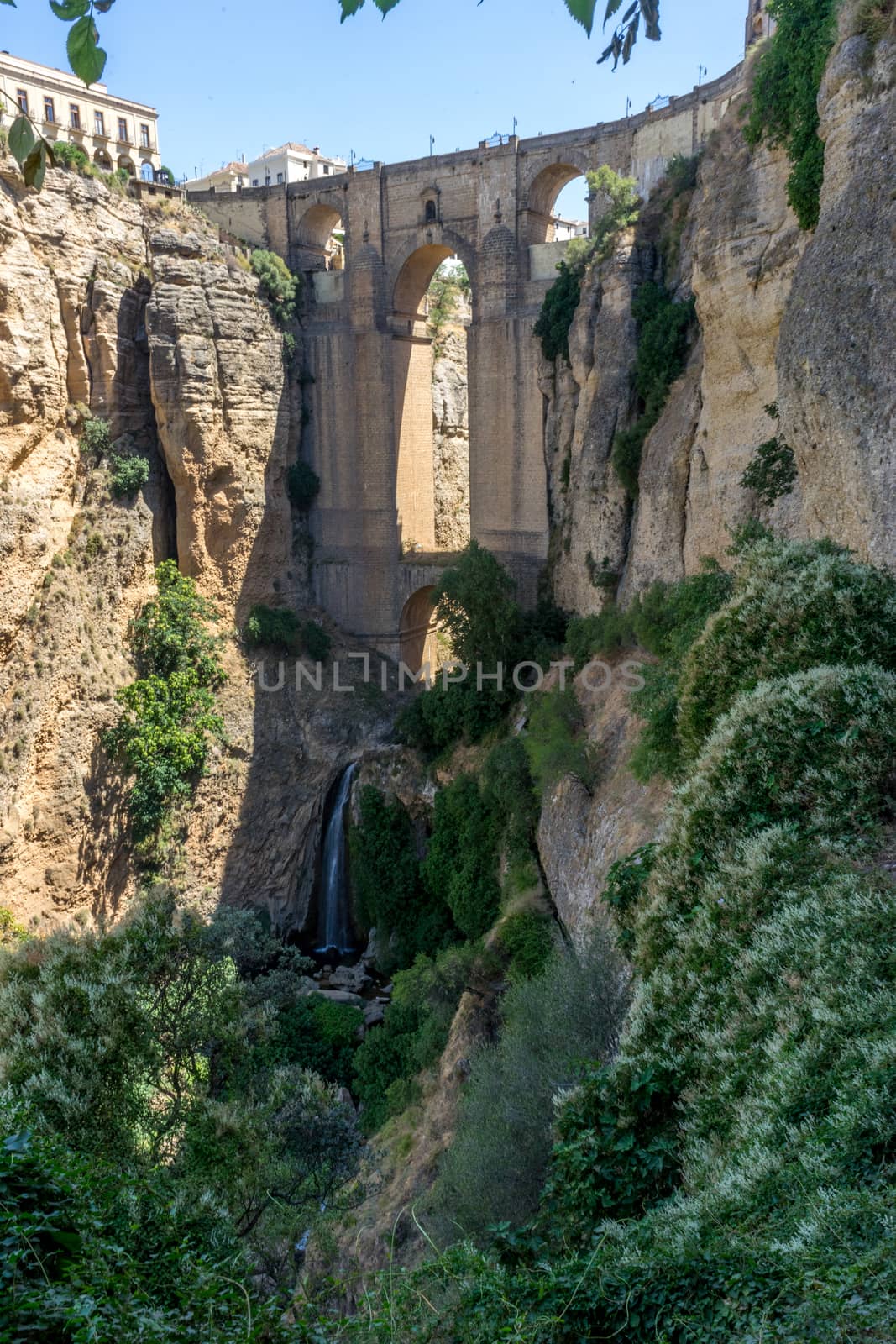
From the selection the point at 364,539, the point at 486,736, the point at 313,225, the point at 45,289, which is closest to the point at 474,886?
the point at 486,736

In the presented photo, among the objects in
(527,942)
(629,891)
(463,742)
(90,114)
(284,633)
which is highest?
(90,114)

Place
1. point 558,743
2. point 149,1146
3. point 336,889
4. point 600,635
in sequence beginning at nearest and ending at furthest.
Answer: point 149,1146, point 558,743, point 600,635, point 336,889

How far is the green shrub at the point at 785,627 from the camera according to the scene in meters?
6.87

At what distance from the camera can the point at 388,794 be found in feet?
63.7

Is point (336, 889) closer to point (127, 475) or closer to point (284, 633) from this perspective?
point (284, 633)

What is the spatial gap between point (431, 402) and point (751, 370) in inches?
513

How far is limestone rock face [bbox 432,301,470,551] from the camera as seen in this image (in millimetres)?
26547

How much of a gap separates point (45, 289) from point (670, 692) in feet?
48.5

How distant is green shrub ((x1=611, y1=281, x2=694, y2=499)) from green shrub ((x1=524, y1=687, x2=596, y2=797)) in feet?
12.9

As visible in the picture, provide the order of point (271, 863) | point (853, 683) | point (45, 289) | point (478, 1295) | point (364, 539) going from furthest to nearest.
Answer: point (364, 539), point (271, 863), point (45, 289), point (853, 683), point (478, 1295)

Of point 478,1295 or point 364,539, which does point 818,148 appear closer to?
point 478,1295

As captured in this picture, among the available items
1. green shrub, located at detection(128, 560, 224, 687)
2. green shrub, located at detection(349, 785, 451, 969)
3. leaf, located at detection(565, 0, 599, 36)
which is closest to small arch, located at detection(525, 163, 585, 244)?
green shrub, located at detection(128, 560, 224, 687)

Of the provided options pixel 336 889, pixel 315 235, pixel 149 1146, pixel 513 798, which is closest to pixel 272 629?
pixel 336 889

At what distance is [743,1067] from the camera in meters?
4.49
